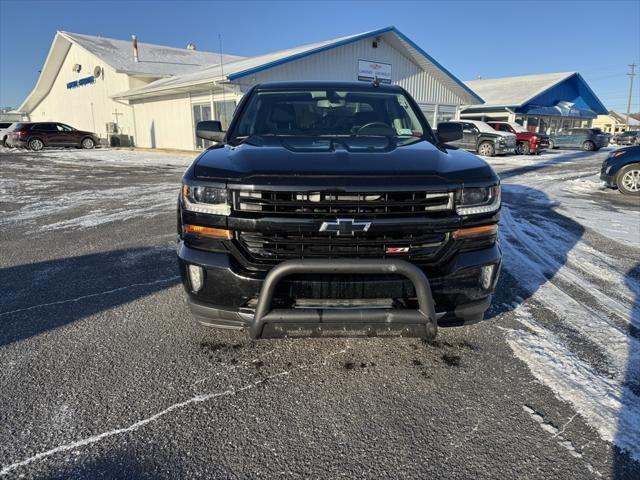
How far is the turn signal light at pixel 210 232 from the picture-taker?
7.52 ft

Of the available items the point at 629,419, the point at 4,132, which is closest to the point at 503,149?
the point at 629,419

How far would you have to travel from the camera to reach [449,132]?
352cm

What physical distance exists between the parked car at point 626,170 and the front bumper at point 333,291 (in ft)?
29.0

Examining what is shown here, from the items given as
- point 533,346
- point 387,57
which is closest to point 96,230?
point 533,346

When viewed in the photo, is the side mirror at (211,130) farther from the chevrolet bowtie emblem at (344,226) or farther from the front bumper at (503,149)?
the front bumper at (503,149)

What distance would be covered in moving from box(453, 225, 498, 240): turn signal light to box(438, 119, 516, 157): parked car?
59.7 feet

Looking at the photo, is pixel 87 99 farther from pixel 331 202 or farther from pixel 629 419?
pixel 629 419

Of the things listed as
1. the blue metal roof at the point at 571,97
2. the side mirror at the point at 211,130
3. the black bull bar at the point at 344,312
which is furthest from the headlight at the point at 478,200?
the blue metal roof at the point at 571,97

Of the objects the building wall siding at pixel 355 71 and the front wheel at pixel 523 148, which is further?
the front wheel at pixel 523 148

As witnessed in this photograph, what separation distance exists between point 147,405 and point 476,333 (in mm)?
2158

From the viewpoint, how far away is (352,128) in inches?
140

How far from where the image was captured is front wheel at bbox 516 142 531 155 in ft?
70.2

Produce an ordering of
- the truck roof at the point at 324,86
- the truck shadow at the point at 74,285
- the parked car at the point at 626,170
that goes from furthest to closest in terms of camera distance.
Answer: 1. the parked car at the point at 626,170
2. the truck roof at the point at 324,86
3. the truck shadow at the point at 74,285

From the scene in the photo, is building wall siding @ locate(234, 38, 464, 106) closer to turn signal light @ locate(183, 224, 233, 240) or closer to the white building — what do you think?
the white building
